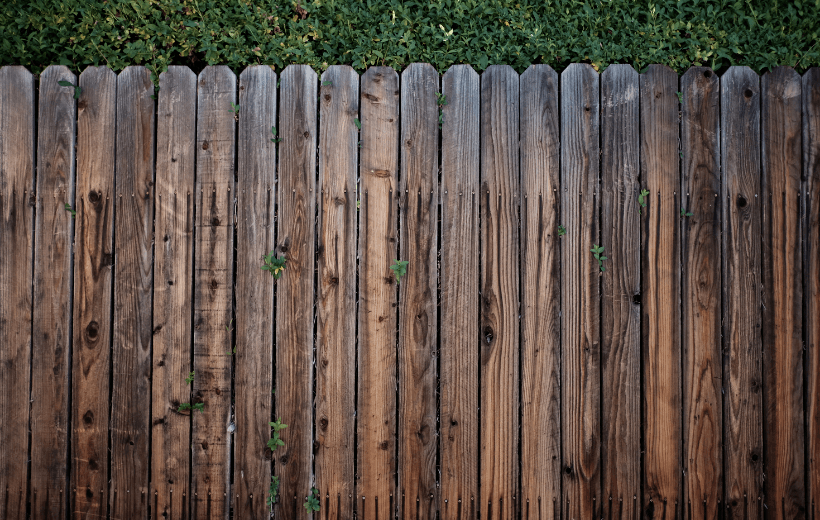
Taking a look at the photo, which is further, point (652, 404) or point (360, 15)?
point (360, 15)

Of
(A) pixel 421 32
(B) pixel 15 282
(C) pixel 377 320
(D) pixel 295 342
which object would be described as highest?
(A) pixel 421 32

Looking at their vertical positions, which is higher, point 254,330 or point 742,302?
point 742,302

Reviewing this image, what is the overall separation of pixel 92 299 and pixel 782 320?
3.15 meters

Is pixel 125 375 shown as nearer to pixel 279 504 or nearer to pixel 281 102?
pixel 279 504

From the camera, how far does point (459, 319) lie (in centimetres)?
218

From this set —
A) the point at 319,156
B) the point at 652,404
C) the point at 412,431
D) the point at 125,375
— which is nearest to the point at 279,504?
the point at 412,431

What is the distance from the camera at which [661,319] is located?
2189mm

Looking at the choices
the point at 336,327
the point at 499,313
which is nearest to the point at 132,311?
the point at 336,327

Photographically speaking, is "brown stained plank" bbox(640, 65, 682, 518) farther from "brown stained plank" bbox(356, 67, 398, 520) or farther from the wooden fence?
"brown stained plank" bbox(356, 67, 398, 520)

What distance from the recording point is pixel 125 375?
2203 millimetres

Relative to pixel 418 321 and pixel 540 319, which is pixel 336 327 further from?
pixel 540 319

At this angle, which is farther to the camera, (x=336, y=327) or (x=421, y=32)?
(x=421, y=32)

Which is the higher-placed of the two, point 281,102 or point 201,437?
point 281,102

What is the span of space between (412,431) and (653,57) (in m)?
2.09
